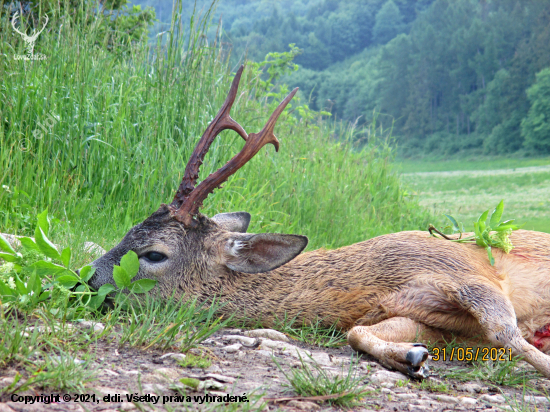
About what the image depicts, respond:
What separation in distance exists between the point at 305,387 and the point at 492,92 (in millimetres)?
15568

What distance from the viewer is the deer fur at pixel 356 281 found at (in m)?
3.05

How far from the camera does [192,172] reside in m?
3.18

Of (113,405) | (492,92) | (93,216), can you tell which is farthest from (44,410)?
(492,92)

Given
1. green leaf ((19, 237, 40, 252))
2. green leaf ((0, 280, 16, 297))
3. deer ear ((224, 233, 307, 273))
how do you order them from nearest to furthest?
green leaf ((0, 280, 16, 297)) < green leaf ((19, 237, 40, 252)) < deer ear ((224, 233, 307, 273))

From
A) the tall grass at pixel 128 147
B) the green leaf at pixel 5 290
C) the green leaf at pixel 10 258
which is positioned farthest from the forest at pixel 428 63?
the green leaf at pixel 5 290

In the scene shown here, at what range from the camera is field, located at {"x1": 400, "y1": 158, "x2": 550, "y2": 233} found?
9.40m

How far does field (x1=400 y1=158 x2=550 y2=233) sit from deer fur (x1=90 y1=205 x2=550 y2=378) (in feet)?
15.8

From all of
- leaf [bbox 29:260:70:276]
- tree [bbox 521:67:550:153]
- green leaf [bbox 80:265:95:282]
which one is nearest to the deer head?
green leaf [bbox 80:265:95:282]

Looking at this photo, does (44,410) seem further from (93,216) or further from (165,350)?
(93,216)

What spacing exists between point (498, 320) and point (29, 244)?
2.57 m

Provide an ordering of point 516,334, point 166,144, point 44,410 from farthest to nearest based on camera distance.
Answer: point 166,144 < point 516,334 < point 44,410

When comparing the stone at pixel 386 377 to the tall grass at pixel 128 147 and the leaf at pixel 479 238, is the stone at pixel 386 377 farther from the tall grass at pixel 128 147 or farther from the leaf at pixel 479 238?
the tall grass at pixel 128 147

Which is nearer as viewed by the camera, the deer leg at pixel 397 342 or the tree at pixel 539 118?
the deer leg at pixel 397 342

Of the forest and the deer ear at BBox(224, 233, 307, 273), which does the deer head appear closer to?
the deer ear at BBox(224, 233, 307, 273)
